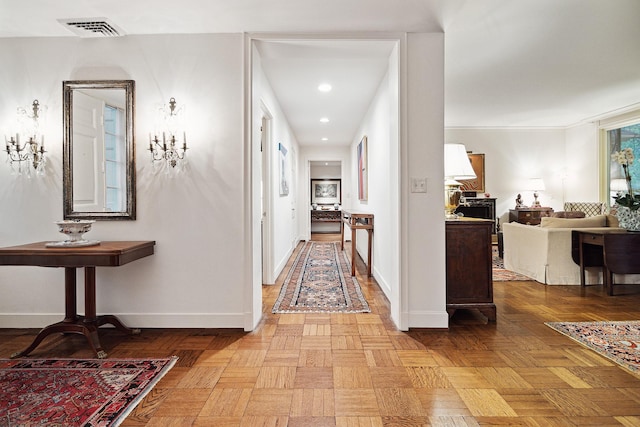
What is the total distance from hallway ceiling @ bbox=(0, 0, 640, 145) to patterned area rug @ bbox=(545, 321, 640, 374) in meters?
2.41

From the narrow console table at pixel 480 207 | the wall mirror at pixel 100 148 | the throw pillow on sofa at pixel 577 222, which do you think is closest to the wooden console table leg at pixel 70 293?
the wall mirror at pixel 100 148

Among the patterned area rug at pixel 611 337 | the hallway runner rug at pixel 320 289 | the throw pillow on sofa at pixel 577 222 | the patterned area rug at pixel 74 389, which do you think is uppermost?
the throw pillow on sofa at pixel 577 222

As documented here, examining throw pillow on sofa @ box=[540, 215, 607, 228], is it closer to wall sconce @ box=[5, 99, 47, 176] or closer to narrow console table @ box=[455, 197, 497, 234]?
narrow console table @ box=[455, 197, 497, 234]

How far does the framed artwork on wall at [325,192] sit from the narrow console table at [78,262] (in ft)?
25.8

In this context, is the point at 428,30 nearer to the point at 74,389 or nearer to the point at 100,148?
the point at 100,148

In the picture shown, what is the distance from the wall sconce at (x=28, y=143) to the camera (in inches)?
104

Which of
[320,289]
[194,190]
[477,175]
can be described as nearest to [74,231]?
[194,190]

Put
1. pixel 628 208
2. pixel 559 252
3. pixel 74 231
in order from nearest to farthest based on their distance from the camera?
pixel 74 231 < pixel 628 208 < pixel 559 252

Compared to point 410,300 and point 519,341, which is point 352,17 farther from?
point 519,341

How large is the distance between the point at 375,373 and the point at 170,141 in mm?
2144

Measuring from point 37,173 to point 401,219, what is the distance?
2.78 m

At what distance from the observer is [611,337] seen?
248cm

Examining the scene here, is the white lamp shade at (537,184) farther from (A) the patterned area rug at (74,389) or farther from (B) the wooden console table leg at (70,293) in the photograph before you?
(B) the wooden console table leg at (70,293)

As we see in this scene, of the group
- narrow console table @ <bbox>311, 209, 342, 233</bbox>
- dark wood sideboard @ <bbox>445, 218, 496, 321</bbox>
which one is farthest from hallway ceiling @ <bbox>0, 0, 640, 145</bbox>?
narrow console table @ <bbox>311, 209, 342, 233</bbox>
